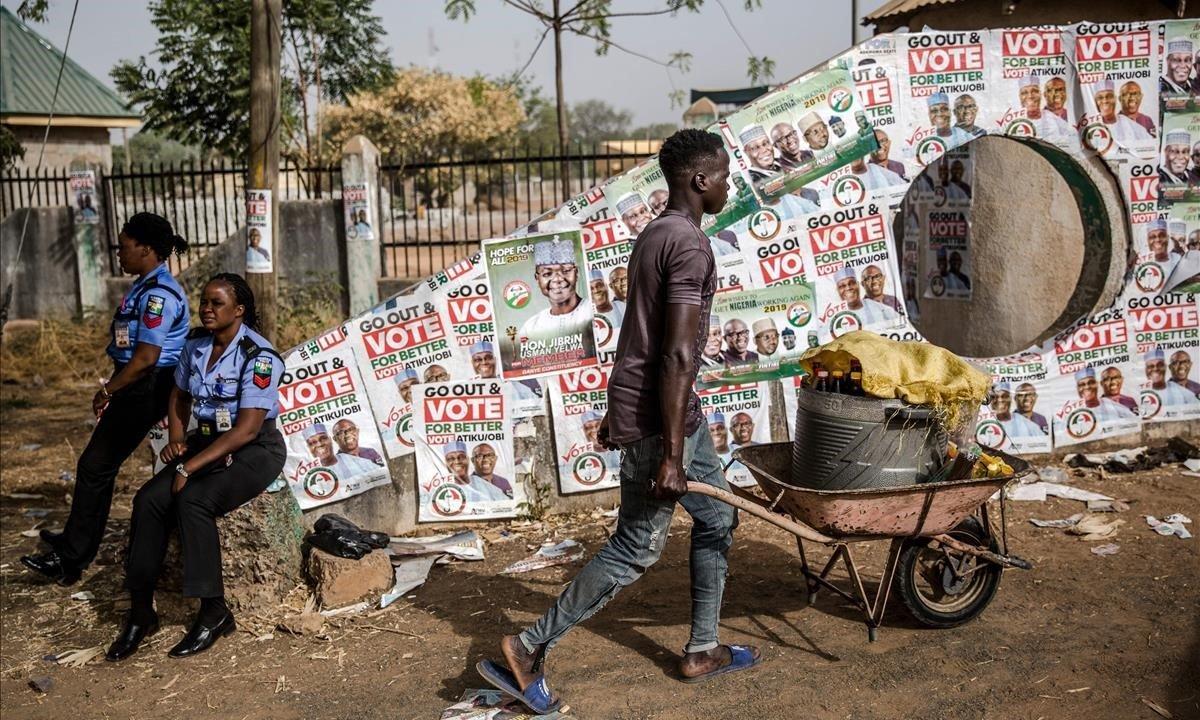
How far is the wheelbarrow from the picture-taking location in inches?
159

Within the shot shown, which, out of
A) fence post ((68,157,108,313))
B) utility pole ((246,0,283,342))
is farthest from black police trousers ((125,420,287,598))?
fence post ((68,157,108,313))

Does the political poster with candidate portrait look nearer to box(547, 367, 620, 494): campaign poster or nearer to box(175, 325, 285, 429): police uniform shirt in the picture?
box(547, 367, 620, 494): campaign poster

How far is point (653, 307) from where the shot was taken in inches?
148

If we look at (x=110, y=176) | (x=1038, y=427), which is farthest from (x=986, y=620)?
(x=110, y=176)

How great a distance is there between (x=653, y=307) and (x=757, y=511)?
883 mm

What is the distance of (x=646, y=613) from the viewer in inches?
195

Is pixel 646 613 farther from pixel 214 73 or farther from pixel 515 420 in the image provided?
pixel 214 73

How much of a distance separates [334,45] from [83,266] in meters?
6.59

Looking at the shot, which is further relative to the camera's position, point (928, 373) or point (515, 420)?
point (515, 420)

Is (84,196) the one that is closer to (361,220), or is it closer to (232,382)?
(361,220)

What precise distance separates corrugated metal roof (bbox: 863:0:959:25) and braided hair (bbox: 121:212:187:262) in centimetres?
631

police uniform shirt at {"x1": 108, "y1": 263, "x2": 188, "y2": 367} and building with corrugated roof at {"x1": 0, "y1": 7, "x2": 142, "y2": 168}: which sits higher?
building with corrugated roof at {"x1": 0, "y1": 7, "x2": 142, "y2": 168}

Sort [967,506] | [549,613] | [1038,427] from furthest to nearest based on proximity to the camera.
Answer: [1038,427] < [967,506] < [549,613]

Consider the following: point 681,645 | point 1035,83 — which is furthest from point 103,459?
point 1035,83
